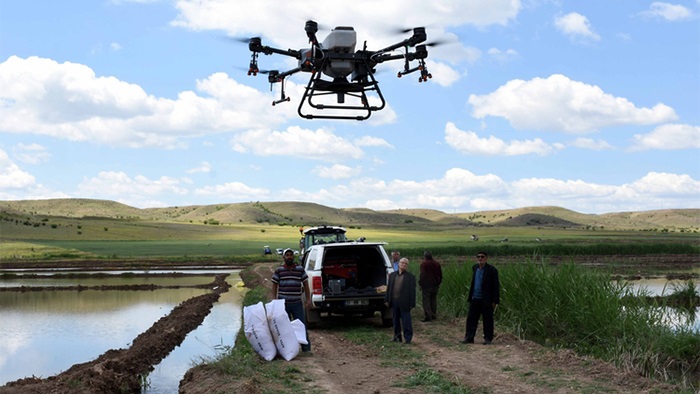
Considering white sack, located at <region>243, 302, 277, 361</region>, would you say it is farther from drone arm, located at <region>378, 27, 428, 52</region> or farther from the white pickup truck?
drone arm, located at <region>378, 27, 428, 52</region>

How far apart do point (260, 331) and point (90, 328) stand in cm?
1027

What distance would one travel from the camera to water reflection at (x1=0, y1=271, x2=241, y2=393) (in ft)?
53.6

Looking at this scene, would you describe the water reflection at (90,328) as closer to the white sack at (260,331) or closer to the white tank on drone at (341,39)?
the white sack at (260,331)

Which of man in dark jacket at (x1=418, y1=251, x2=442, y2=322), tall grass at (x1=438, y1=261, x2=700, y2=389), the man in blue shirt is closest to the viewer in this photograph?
tall grass at (x1=438, y1=261, x2=700, y2=389)

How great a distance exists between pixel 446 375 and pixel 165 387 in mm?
5523

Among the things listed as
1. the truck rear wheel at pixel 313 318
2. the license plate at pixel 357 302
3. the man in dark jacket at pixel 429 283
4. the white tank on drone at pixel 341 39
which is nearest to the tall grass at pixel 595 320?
the man in dark jacket at pixel 429 283

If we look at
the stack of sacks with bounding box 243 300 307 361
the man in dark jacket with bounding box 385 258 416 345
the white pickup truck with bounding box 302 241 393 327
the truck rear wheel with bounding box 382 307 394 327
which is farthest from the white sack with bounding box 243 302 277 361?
the truck rear wheel with bounding box 382 307 394 327

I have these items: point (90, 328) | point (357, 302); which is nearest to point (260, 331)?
point (357, 302)

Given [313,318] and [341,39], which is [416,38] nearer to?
[341,39]

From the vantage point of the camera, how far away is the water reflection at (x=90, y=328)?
1634 centimetres

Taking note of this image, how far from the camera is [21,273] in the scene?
46688mm

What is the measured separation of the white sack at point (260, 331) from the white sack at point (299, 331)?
1.55 ft

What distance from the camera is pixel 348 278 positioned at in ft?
61.3

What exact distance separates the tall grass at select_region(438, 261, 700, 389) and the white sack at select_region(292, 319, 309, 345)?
15.0 ft
